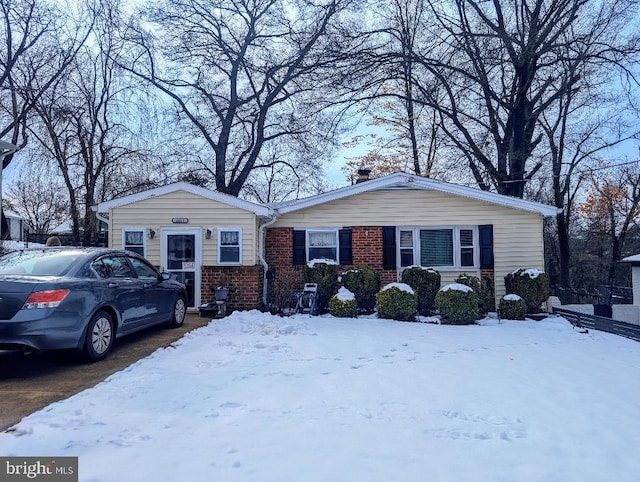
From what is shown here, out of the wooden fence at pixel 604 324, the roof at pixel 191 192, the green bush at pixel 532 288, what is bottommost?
the wooden fence at pixel 604 324

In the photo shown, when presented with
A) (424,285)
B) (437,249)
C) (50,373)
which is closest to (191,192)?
(424,285)

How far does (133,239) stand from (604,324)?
1037cm

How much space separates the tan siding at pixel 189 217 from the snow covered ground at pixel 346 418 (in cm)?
424

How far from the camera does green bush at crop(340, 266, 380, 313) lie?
34.7 ft

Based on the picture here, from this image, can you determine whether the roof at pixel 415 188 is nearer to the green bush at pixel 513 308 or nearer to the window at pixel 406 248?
the window at pixel 406 248

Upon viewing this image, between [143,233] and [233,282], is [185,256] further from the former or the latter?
[233,282]

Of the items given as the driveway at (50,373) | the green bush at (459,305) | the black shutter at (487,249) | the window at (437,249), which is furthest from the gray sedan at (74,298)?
the black shutter at (487,249)

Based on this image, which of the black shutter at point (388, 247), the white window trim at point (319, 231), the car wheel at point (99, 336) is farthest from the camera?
the white window trim at point (319, 231)

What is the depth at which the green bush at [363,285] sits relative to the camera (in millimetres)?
10562

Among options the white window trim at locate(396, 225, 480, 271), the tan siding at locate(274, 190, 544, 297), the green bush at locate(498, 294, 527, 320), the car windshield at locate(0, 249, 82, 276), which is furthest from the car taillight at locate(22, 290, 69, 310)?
the green bush at locate(498, 294, 527, 320)

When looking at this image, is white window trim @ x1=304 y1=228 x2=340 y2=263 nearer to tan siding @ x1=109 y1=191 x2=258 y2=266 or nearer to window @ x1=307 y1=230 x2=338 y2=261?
window @ x1=307 y1=230 x2=338 y2=261

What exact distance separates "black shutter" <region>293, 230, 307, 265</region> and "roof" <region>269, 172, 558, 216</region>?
686 millimetres

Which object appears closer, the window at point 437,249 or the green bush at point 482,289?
the green bush at point 482,289

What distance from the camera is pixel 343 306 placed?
32.3 ft
